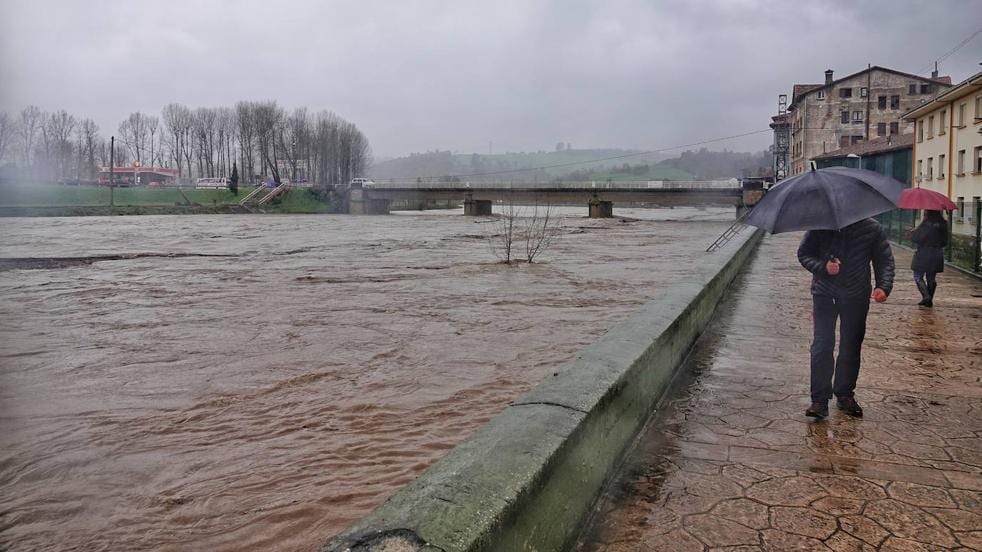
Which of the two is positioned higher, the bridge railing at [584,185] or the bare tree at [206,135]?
the bare tree at [206,135]

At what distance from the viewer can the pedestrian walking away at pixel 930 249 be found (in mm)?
9648

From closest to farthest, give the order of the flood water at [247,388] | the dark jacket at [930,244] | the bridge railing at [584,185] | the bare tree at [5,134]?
1. the bare tree at [5,134]
2. the flood water at [247,388]
3. the dark jacket at [930,244]
4. the bridge railing at [584,185]

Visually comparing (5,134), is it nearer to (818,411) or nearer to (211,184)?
(818,411)

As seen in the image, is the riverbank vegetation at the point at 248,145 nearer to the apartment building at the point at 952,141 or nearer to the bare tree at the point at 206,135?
the bare tree at the point at 206,135

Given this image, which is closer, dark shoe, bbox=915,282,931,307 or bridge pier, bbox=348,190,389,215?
dark shoe, bbox=915,282,931,307

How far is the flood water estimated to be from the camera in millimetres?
4523

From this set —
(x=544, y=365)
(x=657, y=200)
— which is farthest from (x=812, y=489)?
(x=657, y=200)

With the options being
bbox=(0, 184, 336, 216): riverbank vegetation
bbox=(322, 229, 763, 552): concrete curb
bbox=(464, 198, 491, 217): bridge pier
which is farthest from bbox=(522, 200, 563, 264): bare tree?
bbox=(0, 184, 336, 216): riverbank vegetation

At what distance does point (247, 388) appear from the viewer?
24.3 feet

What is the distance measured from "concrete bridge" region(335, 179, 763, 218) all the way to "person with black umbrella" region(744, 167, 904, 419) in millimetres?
55271

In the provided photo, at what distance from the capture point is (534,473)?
9.12 ft

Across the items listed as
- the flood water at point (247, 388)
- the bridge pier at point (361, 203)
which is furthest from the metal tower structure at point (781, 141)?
the flood water at point (247, 388)

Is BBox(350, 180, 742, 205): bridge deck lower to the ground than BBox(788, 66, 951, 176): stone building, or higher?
lower

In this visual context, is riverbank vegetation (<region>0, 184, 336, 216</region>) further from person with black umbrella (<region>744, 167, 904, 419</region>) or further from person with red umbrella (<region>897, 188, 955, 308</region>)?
person with black umbrella (<region>744, 167, 904, 419</region>)
